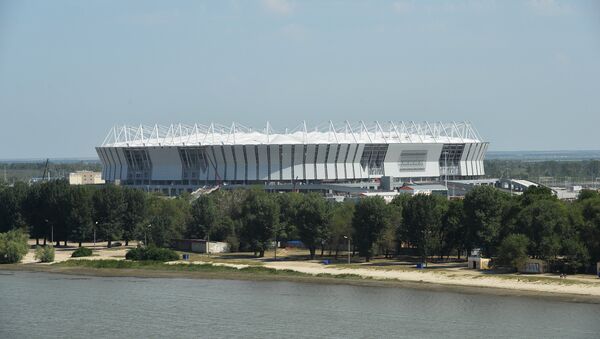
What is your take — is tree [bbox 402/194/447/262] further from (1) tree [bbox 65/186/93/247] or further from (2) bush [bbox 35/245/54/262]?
(1) tree [bbox 65/186/93/247]

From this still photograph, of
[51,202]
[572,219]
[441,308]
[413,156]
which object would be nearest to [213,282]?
[441,308]

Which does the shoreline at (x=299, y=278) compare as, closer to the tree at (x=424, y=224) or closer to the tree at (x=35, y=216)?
the tree at (x=424, y=224)

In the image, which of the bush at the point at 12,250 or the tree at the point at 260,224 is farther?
the bush at the point at 12,250

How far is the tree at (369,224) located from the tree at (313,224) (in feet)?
5.94

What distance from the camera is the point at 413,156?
9831 cm

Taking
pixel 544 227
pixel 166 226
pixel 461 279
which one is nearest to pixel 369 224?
pixel 461 279

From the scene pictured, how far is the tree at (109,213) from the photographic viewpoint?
2360 inches

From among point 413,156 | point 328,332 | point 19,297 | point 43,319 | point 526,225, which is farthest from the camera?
point 413,156

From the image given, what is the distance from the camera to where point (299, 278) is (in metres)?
44.3

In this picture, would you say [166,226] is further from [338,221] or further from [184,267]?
[338,221]

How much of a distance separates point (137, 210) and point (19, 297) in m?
20.9

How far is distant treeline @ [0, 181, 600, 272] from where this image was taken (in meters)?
42.8

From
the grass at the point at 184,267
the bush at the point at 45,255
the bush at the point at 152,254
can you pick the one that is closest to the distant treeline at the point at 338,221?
the bush at the point at 152,254

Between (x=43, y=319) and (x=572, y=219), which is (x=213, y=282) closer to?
(x=43, y=319)
